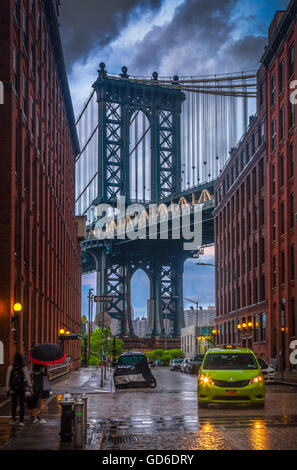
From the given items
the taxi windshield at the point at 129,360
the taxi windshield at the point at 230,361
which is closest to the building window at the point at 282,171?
the taxi windshield at the point at 129,360

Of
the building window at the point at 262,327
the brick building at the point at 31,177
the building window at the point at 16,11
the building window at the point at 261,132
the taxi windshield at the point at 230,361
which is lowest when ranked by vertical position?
the taxi windshield at the point at 230,361

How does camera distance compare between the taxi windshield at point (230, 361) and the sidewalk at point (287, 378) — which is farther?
the sidewalk at point (287, 378)

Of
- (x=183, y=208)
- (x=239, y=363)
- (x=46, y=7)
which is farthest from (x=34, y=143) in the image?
(x=183, y=208)

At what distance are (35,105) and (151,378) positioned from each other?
1779 cm

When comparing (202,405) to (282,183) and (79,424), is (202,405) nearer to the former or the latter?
(79,424)

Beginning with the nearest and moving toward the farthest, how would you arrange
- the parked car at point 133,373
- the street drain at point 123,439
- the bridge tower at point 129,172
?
1. the street drain at point 123,439
2. the parked car at point 133,373
3. the bridge tower at point 129,172

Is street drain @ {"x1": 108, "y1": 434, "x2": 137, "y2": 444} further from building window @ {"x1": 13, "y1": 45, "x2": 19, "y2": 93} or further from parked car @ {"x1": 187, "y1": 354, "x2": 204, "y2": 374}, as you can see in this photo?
parked car @ {"x1": 187, "y1": 354, "x2": 204, "y2": 374}

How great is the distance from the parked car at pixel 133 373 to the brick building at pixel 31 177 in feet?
15.7

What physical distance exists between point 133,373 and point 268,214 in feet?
101

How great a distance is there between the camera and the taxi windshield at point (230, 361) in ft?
70.0

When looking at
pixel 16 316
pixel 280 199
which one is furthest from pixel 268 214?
pixel 16 316

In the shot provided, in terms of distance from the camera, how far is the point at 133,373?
33281 millimetres

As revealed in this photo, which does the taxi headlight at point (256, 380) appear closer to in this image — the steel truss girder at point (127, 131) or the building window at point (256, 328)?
the building window at point (256, 328)
